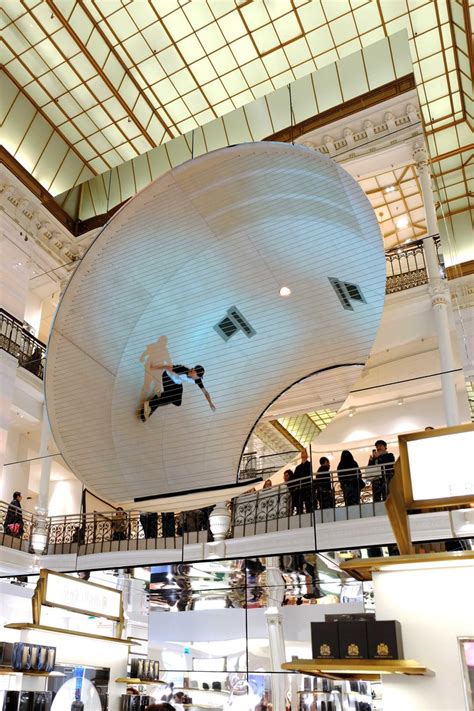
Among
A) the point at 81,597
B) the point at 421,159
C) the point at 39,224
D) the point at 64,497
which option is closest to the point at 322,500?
the point at 81,597

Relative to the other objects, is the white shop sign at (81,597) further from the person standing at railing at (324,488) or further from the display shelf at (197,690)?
the display shelf at (197,690)

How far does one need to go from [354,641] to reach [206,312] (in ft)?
5.83

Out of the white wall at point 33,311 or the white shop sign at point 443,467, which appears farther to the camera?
the white wall at point 33,311

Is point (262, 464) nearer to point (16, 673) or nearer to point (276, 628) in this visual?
point (16, 673)

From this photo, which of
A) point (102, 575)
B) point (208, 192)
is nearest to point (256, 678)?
point (102, 575)

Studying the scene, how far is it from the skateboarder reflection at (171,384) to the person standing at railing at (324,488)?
5.78 metres

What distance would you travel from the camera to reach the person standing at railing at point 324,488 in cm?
893

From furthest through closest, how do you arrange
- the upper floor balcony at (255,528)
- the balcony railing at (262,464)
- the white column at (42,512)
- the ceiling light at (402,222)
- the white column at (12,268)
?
the ceiling light at (402,222) < the white column at (12,268) < the white column at (42,512) < the upper floor balcony at (255,528) < the balcony railing at (262,464)

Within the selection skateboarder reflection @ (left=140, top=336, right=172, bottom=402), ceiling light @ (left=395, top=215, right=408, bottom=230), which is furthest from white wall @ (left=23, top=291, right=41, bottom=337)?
skateboarder reflection @ (left=140, top=336, right=172, bottom=402)

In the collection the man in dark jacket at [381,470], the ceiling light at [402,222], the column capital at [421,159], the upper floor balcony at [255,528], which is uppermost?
the ceiling light at [402,222]

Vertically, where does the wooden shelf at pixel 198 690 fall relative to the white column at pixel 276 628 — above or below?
below

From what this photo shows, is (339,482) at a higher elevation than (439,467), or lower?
higher

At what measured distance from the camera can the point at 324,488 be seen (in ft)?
29.7

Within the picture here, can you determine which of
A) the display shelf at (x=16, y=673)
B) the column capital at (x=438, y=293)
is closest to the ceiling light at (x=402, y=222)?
the column capital at (x=438, y=293)
